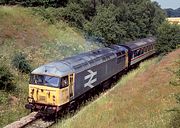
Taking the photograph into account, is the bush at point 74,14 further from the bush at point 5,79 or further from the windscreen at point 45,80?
the windscreen at point 45,80

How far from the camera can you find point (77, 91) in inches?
818

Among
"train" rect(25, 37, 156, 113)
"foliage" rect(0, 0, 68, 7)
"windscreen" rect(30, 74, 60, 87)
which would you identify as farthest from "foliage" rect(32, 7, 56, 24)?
"windscreen" rect(30, 74, 60, 87)

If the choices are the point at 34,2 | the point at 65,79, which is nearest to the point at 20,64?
the point at 65,79

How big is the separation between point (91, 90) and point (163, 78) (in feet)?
14.8

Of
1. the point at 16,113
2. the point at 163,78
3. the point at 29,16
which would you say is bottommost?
the point at 16,113

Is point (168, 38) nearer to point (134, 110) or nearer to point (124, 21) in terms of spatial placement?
point (124, 21)

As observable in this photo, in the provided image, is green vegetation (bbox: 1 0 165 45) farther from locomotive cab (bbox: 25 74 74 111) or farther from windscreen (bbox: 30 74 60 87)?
locomotive cab (bbox: 25 74 74 111)

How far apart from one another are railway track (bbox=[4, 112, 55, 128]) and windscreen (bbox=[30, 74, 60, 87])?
172 centimetres

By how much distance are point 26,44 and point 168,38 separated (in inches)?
693

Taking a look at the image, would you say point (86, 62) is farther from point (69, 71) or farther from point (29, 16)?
point (29, 16)

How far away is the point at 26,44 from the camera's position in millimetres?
32219

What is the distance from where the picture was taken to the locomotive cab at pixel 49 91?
741 inches

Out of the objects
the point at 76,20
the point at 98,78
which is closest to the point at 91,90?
the point at 98,78

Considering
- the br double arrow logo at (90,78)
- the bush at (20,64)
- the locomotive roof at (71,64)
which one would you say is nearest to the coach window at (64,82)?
the locomotive roof at (71,64)
